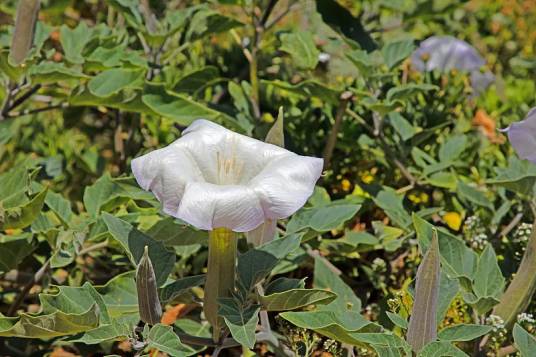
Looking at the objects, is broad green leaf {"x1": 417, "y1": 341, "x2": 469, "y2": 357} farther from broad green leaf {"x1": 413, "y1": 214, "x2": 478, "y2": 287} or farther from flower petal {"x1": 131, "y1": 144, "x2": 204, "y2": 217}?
flower petal {"x1": 131, "y1": 144, "x2": 204, "y2": 217}

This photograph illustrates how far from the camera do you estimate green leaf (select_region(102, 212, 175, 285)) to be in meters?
1.11

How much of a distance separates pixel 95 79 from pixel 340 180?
68 cm

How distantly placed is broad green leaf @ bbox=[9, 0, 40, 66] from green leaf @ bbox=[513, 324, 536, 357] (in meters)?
0.93

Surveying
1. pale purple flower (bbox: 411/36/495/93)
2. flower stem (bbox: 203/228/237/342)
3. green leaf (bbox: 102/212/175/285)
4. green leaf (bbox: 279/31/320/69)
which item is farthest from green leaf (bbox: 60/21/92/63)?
pale purple flower (bbox: 411/36/495/93)

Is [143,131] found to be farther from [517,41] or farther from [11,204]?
[517,41]

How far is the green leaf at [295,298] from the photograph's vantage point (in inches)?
41.4

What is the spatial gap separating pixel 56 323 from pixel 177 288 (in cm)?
17

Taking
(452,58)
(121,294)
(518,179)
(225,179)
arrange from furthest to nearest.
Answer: (452,58)
(518,179)
(121,294)
(225,179)

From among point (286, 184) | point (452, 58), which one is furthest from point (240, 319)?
point (452, 58)

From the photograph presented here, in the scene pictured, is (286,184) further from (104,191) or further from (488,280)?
(104,191)

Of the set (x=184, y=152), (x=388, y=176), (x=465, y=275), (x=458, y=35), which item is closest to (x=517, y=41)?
(x=458, y=35)

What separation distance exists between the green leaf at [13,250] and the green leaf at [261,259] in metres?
0.45

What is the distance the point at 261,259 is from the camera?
1.13 m

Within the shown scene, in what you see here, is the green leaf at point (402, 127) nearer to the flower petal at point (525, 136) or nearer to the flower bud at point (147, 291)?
the flower petal at point (525, 136)
